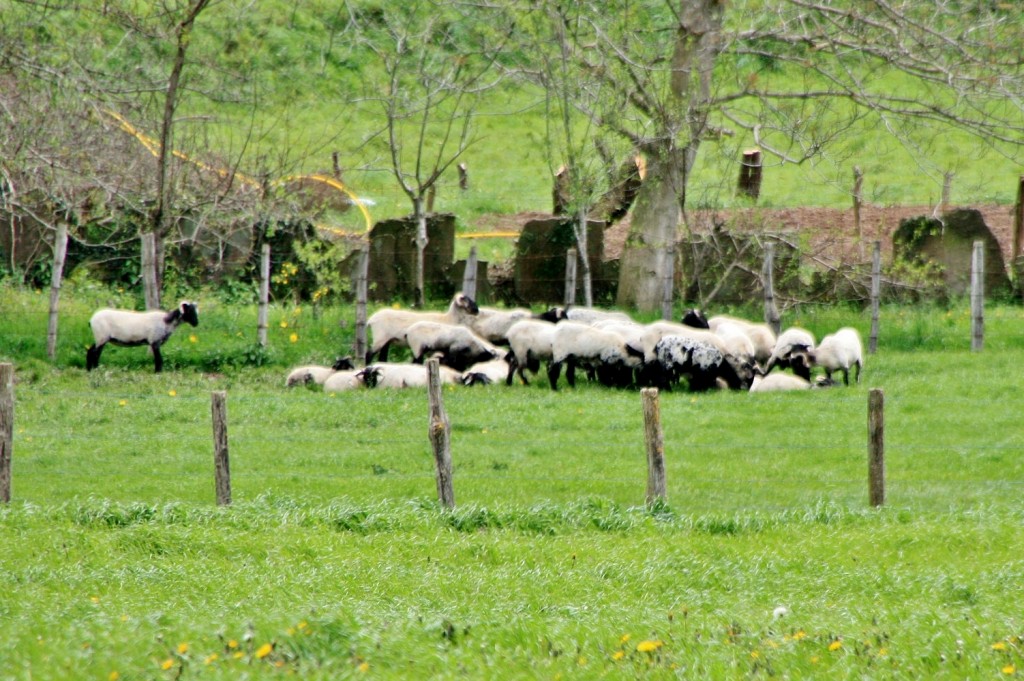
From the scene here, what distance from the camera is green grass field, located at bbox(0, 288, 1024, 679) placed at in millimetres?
6852

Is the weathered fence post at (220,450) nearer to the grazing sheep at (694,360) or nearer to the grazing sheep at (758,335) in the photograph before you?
the grazing sheep at (694,360)

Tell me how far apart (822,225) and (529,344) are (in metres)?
12.5

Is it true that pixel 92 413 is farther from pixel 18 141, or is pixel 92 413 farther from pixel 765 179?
pixel 765 179

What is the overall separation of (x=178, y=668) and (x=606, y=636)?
219 cm

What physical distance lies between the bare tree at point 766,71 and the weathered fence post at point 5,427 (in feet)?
42.8

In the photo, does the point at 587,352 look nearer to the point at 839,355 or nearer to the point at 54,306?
the point at 839,355

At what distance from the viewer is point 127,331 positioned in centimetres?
2036

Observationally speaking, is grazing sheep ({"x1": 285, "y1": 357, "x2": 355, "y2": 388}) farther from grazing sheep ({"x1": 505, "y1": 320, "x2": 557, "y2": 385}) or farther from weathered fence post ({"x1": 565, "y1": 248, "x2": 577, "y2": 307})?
weathered fence post ({"x1": 565, "y1": 248, "x2": 577, "y2": 307})

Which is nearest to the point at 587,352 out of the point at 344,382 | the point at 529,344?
the point at 529,344

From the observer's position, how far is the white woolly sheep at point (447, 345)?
20.8 meters

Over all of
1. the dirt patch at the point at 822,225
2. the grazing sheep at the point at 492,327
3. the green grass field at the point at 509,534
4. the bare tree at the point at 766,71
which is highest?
the bare tree at the point at 766,71

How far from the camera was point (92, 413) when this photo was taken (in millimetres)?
16781

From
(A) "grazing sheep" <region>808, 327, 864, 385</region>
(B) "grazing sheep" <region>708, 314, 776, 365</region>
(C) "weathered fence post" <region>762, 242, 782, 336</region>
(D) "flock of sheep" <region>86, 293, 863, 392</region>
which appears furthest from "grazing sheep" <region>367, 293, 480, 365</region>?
(A) "grazing sheep" <region>808, 327, 864, 385</region>

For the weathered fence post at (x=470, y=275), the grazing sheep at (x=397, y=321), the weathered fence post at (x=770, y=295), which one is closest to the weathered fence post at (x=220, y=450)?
the grazing sheep at (x=397, y=321)
